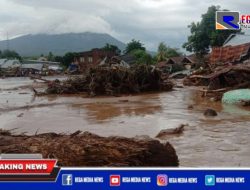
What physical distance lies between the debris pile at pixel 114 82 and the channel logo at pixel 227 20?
13.3 metres

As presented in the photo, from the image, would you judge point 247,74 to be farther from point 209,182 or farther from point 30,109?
point 209,182

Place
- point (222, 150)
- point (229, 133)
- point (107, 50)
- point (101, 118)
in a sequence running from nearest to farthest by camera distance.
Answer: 1. point (222, 150)
2. point (229, 133)
3. point (101, 118)
4. point (107, 50)

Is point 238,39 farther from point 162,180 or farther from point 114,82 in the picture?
point 162,180

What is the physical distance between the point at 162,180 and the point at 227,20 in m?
3.56

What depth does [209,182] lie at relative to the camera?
82.2 inches

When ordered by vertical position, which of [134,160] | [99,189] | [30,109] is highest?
[99,189]

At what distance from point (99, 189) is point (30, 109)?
497 inches

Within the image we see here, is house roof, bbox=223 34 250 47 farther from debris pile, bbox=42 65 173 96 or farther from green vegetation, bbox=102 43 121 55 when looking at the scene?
green vegetation, bbox=102 43 121 55

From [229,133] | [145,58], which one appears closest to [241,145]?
[229,133]

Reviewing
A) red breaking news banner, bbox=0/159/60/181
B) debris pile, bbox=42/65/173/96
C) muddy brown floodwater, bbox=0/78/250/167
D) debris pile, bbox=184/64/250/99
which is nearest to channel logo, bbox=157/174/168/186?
red breaking news banner, bbox=0/159/60/181

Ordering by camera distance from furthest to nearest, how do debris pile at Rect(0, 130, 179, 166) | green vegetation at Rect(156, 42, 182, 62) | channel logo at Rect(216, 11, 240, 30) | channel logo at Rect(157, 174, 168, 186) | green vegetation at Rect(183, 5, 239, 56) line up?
1. green vegetation at Rect(156, 42, 182, 62)
2. green vegetation at Rect(183, 5, 239, 56)
3. channel logo at Rect(216, 11, 240, 30)
4. debris pile at Rect(0, 130, 179, 166)
5. channel logo at Rect(157, 174, 168, 186)

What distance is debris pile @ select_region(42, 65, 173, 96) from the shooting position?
19.1 meters

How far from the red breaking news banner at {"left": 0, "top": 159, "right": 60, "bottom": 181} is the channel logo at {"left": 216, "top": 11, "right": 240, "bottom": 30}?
3316mm

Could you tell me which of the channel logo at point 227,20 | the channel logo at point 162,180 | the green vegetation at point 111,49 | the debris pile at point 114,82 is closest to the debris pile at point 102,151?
the channel logo at point 162,180
